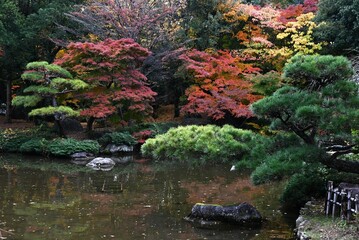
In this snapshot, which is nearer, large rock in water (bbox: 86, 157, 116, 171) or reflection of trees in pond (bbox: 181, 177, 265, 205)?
reflection of trees in pond (bbox: 181, 177, 265, 205)

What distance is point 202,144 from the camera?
26.2 feet

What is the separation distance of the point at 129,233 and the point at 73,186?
4580 mm

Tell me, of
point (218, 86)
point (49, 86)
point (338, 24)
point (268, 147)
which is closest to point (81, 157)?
point (49, 86)

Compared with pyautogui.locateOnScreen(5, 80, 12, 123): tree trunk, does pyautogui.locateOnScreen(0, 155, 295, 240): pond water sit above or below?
below

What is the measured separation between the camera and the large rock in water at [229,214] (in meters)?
8.48

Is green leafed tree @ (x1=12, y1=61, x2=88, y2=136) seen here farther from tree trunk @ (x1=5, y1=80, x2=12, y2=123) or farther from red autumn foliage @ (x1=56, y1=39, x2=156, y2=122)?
tree trunk @ (x1=5, y1=80, x2=12, y2=123)

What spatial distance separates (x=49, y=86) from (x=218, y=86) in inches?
264

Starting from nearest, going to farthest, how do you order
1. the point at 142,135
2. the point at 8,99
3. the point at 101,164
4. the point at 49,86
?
the point at 101,164 → the point at 49,86 → the point at 142,135 → the point at 8,99

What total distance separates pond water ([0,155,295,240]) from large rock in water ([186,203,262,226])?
9.2 inches

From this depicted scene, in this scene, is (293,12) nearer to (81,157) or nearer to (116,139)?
(116,139)

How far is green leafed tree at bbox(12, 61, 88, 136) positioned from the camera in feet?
56.7

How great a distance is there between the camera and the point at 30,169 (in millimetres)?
14570

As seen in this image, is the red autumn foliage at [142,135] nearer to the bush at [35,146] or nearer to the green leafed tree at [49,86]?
the green leafed tree at [49,86]

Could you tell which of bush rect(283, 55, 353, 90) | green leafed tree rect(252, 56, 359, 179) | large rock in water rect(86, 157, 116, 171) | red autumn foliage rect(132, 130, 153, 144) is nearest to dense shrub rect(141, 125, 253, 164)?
green leafed tree rect(252, 56, 359, 179)
